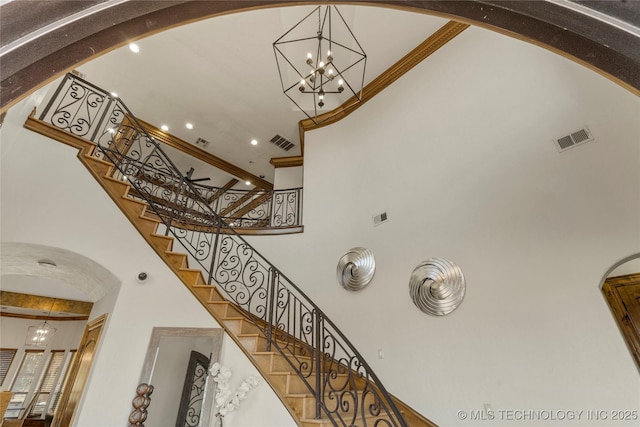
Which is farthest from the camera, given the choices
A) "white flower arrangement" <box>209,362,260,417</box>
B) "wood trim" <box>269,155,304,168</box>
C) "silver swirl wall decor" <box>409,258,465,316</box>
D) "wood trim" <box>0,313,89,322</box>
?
"wood trim" <box>0,313,89,322</box>

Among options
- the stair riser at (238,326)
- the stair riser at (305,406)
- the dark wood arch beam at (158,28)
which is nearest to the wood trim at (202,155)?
the stair riser at (238,326)

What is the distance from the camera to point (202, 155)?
28.6 feet

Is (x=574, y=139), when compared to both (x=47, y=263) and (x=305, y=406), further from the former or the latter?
(x=47, y=263)

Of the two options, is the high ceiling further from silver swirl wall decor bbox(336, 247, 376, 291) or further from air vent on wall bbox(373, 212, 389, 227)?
silver swirl wall decor bbox(336, 247, 376, 291)

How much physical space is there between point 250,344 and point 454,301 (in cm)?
259

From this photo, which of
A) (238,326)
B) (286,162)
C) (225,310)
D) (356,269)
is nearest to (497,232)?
(356,269)

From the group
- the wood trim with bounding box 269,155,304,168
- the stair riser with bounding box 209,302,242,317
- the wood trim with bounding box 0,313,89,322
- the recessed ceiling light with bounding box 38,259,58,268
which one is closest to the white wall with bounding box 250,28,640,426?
the stair riser with bounding box 209,302,242,317

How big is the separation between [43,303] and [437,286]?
959 centimetres

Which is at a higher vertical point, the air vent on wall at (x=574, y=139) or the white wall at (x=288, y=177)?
the white wall at (x=288, y=177)

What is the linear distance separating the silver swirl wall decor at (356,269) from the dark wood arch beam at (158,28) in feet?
12.8

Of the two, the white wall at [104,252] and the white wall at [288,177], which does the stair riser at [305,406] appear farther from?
the white wall at [288,177]

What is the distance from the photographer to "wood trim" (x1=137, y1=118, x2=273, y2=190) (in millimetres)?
7993

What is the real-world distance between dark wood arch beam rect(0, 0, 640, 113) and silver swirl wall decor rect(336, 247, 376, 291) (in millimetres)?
3899

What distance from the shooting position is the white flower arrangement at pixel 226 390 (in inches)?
125
